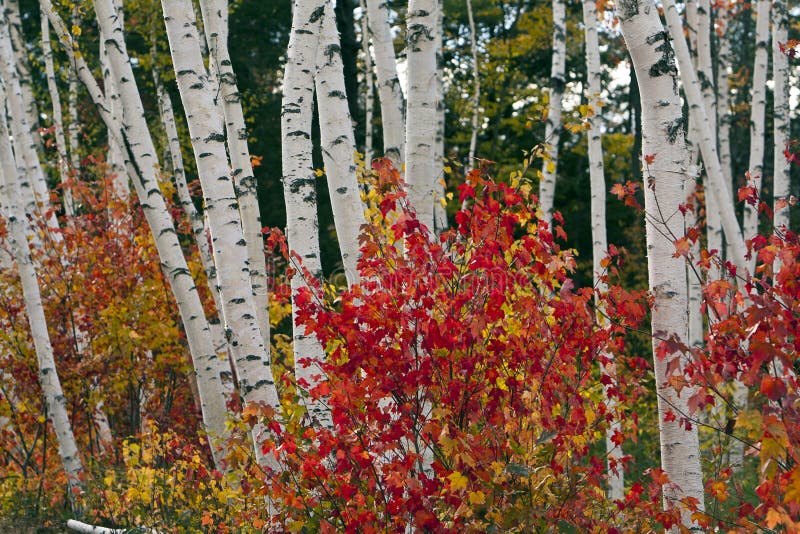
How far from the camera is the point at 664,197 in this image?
3998mm

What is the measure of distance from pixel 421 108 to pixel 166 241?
6.86 ft

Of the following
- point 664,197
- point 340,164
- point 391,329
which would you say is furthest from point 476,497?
point 340,164

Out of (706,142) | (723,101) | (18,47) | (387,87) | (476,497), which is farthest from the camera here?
(723,101)

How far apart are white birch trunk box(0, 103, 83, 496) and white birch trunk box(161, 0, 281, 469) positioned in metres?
3.04

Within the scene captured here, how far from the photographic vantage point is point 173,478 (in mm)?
6496

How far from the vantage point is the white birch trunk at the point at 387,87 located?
5762 mm

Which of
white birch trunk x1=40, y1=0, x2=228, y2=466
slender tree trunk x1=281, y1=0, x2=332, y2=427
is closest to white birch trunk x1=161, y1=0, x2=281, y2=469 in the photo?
slender tree trunk x1=281, y1=0, x2=332, y2=427

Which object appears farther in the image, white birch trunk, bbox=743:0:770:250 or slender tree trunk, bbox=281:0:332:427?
white birch trunk, bbox=743:0:770:250

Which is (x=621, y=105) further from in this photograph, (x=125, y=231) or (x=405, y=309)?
(x=405, y=309)

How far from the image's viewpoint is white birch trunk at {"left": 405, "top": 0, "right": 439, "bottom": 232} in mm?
4773

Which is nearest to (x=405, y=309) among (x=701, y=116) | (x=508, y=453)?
(x=508, y=453)

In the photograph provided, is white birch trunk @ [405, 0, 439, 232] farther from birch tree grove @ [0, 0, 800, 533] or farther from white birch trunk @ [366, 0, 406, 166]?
white birch trunk @ [366, 0, 406, 166]

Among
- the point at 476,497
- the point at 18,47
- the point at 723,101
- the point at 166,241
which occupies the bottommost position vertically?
the point at 476,497

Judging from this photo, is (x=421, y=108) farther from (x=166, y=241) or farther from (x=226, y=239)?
(x=166, y=241)
